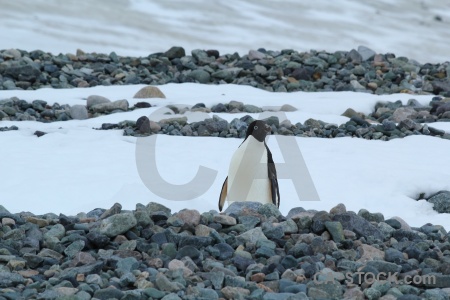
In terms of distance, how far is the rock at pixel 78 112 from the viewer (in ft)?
30.0

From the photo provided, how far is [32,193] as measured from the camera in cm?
655

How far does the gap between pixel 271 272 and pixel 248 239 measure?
43 cm

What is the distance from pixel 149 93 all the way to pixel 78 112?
124 centimetres

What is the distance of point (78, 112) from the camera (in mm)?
9148

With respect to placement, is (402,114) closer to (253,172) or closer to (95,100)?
(253,172)

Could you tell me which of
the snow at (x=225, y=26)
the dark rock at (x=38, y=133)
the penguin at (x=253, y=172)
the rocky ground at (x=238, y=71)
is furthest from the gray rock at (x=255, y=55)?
the penguin at (x=253, y=172)

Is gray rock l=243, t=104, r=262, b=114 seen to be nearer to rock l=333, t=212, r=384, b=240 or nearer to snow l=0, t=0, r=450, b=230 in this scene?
snow l=0, t=0, r=450, b=230

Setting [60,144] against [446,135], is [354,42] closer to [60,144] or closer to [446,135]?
[446,135]

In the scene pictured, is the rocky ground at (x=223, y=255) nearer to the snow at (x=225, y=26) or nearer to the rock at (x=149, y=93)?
the rock at (x=149, y=93)

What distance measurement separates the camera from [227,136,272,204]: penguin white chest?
22.7 ft

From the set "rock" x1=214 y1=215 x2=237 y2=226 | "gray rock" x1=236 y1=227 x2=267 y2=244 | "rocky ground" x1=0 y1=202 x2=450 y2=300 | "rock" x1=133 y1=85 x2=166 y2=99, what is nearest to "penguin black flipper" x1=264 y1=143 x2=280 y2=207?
"rocky ground" x1=0 y1=202 x2=450 y2=300

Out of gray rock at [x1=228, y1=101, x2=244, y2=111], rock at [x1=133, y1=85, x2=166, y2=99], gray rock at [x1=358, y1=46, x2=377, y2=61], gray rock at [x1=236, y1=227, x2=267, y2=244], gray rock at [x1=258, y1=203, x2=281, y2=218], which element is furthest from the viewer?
gray rock at [x1=358, y1=46, x2=377, y2=61]

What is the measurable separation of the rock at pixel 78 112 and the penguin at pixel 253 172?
→ 8.50 feet

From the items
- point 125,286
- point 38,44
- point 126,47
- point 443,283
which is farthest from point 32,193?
point 126,47
